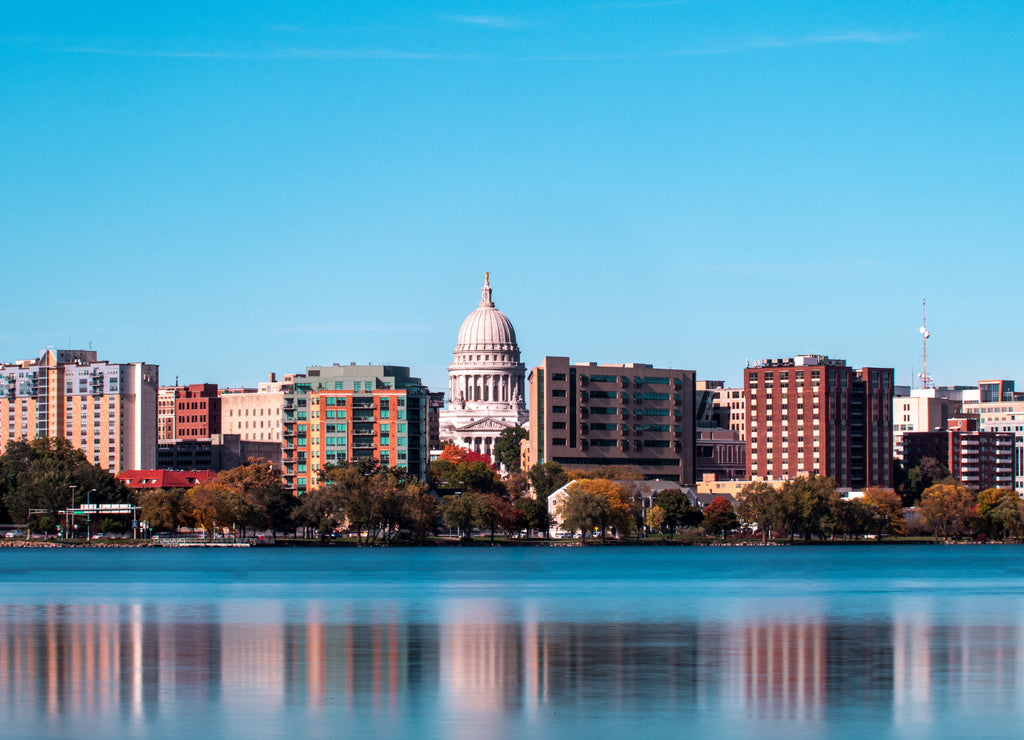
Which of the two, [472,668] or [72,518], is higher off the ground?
[472,668]

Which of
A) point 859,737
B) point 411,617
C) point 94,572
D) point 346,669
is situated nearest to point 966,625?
point 411,617

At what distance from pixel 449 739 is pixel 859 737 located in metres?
6.85

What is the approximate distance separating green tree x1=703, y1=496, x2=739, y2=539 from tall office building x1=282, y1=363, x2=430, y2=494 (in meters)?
28.7

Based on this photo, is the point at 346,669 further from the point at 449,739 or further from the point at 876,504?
the point at 876,504

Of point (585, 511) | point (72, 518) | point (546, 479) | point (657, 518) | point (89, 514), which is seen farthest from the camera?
point (546, 479)

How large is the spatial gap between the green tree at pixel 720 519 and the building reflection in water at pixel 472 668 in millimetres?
113521

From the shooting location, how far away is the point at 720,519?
6816 inches

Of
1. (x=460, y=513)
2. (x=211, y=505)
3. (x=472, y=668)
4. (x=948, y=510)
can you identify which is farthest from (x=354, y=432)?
(x=472, y=668)

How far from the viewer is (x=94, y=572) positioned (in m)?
104

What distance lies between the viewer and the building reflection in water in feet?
110

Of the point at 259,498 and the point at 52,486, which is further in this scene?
the point at 52,486

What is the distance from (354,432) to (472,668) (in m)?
139

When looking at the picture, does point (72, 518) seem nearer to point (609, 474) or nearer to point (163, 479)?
point (163, 479)

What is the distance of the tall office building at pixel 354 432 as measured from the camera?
585 ft
